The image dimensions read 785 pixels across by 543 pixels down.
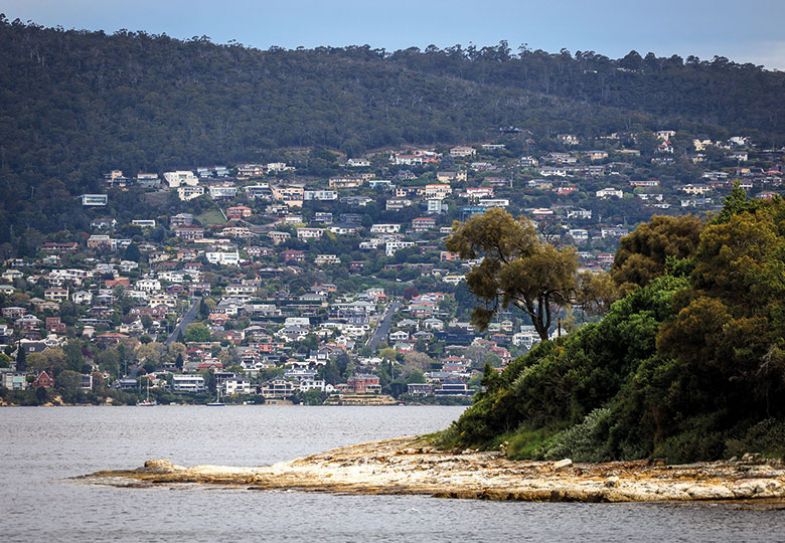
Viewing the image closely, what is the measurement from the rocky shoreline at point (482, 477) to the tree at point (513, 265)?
19.9ft

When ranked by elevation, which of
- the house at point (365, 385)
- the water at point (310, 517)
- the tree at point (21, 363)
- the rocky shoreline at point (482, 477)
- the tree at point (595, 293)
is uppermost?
the tree at point (21, 363)

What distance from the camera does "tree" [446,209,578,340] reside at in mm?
63000

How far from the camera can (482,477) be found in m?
48.2

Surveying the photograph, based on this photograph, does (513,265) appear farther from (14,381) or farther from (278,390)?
(278,390)

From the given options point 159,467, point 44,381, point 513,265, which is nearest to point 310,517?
point 159,467

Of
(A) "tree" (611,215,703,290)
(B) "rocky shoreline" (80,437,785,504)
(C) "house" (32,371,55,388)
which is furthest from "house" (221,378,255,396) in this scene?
(B) "rocky shoreline" (80,437,785,504)

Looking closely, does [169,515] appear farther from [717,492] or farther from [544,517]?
[717,492]

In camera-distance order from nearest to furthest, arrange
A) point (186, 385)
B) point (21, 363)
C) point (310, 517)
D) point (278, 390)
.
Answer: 1. point (310, 517)
2. point (21, 363)
3. point (186, 385)
4. point (278, 390)

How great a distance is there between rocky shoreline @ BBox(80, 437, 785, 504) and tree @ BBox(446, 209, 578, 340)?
6.08 metres

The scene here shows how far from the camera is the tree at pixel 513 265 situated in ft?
207

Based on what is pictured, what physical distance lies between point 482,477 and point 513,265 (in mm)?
16130

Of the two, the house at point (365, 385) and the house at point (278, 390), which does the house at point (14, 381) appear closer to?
the house at point (278, 390)

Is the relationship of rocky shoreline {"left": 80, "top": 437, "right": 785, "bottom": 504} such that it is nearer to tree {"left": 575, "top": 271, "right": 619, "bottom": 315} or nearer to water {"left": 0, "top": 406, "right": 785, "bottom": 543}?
water {"left": 0, "top": 406, "right": 785, "bottom": 543}

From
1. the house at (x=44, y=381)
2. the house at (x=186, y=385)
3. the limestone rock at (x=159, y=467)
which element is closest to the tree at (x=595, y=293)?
the limestone rock at (x=159, y=467)
